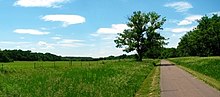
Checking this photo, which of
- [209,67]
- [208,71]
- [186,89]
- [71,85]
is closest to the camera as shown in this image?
[71,85]

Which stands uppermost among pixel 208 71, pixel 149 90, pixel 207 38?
pixel 207 38

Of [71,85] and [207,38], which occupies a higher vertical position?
[207,38]

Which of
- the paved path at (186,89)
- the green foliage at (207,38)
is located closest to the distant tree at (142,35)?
the green foliage at (207,38)

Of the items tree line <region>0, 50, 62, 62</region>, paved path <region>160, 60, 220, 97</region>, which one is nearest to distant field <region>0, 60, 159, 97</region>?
paved path <region>160, 60, 220, 97</region>

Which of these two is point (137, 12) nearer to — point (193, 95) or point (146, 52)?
point (146, 52)

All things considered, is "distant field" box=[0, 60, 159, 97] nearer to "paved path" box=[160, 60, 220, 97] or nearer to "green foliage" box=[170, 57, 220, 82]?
"paved path" box=[160, 60, 220, 97]

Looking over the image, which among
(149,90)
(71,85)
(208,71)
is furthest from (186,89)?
(208,71)

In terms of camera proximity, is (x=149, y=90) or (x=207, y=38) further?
(x=207, y=38)

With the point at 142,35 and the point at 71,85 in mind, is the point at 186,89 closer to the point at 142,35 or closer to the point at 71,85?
the point at 71,85

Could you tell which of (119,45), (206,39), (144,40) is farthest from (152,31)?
(206,39)

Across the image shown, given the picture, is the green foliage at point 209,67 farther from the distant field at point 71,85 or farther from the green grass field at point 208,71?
the distant field at point 71,85

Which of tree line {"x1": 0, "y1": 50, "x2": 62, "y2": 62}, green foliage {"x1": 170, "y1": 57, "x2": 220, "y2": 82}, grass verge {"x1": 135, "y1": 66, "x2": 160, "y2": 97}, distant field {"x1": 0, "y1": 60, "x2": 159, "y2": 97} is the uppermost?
tree line {"x1": 0, "y1": 50, "x2": 62, "y2": 62}

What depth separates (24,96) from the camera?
14898mm

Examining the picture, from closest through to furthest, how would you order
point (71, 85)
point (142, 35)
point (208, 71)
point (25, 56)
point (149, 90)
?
1. point (71, 85)
2. point (149, 90)
3. point (208, 71)
4. point (142, 35)
5. point (25, 56)
